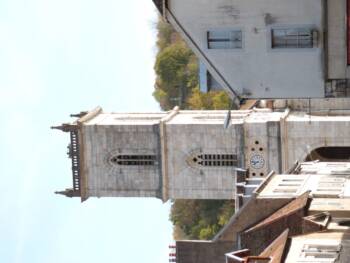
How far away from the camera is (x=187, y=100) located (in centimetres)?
8525

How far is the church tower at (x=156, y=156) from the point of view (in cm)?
4991

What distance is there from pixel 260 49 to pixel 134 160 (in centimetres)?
2330

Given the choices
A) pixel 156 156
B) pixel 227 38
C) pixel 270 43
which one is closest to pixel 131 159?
pixel 156 156

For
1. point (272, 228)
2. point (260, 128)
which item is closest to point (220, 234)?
point (272, 228)

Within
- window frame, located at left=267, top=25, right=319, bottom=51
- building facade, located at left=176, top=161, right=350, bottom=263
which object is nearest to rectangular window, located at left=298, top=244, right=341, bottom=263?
building facade, located at left=176, top=161, right=350, bottom=263

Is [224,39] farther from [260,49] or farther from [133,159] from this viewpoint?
[133,159]

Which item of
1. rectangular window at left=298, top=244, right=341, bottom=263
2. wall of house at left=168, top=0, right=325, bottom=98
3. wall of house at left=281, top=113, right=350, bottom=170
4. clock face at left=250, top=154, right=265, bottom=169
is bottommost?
clock face at left=250, top=154, right=265, bottom=169

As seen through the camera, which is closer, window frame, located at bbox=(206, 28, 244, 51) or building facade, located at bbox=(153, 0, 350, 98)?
building facade, located at bbox=(153, 0, 350, 98)

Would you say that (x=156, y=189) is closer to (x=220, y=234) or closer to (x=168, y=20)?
(x=220, y=234)

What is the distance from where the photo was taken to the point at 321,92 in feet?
92.1

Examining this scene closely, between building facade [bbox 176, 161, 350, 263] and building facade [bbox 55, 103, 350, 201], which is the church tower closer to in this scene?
building facade [bbox 55, 103, 350, 201]

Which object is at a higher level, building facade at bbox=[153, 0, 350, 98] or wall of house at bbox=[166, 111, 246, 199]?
building facade at bbox=[153, 0, 350, 98]

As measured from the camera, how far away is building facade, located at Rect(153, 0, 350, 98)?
26781 mm

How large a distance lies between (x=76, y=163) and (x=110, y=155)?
1672mm
